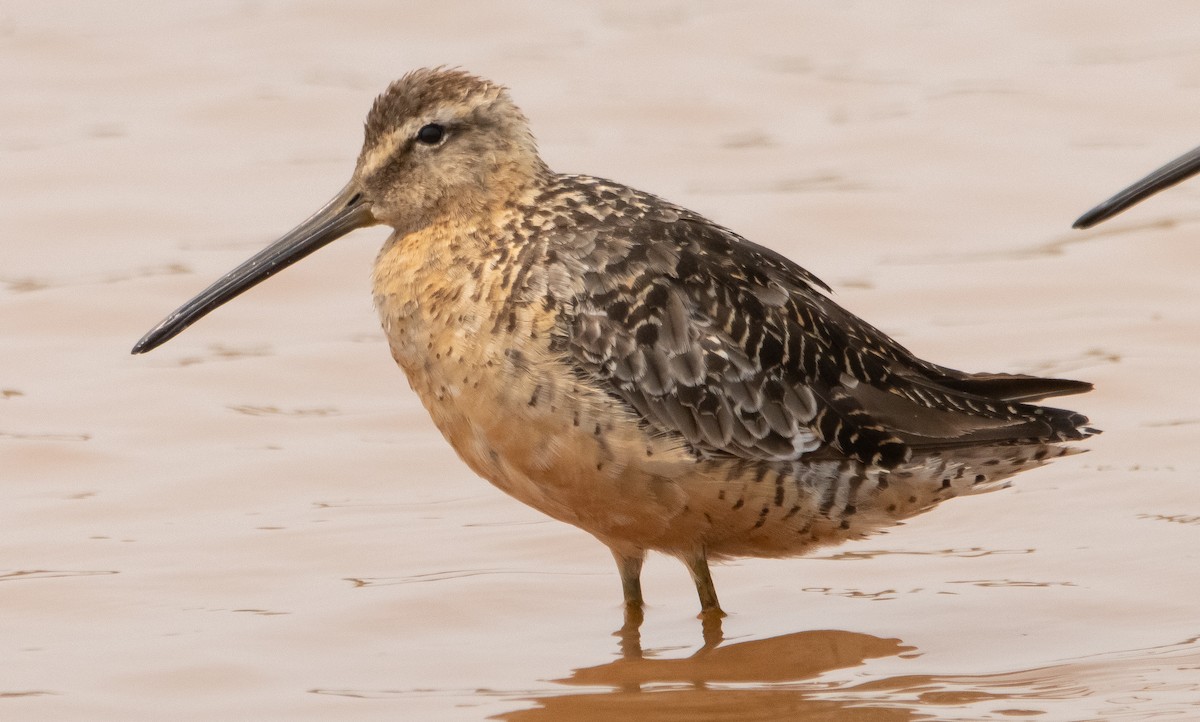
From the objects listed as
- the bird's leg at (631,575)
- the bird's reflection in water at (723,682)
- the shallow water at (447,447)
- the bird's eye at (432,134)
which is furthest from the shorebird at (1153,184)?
the bird's eye at (432,134)

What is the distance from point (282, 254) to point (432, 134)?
23.0 inches

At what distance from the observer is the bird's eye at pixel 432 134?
5.79 m

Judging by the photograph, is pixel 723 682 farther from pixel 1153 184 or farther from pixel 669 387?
pixel 1153 184

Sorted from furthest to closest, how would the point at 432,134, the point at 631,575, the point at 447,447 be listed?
the point at 447,447 < the point at 631,575 < the point at 432,134

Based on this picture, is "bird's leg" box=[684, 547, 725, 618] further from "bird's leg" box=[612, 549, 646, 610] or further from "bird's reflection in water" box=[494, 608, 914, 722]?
"bird's leg" box=[612, 549, 646, 610]

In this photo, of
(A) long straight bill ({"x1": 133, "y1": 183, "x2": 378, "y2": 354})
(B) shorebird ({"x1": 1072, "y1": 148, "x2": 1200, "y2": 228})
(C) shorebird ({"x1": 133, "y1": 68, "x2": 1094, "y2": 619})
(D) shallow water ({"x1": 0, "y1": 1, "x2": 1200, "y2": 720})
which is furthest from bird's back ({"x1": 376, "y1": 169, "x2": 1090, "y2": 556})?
(B) shorebird ({"x1": 1072, "y1": 148, "x2": 1200, "y2": 228})

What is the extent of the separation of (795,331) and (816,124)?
5113 millimetres

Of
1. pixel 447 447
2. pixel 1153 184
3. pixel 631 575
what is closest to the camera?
pixel 1153 184

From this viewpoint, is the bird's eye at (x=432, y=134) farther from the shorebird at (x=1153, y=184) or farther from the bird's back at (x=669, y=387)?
the shorebird at (x=1153, y=184)

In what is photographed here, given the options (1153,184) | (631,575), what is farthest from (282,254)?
(1153,184)

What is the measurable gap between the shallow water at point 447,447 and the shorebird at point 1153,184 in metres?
1.19

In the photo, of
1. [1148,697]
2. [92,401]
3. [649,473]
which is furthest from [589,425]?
[92,401]

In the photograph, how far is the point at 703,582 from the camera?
5.80 metres

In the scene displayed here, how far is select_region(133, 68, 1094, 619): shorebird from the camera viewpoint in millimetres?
5367
